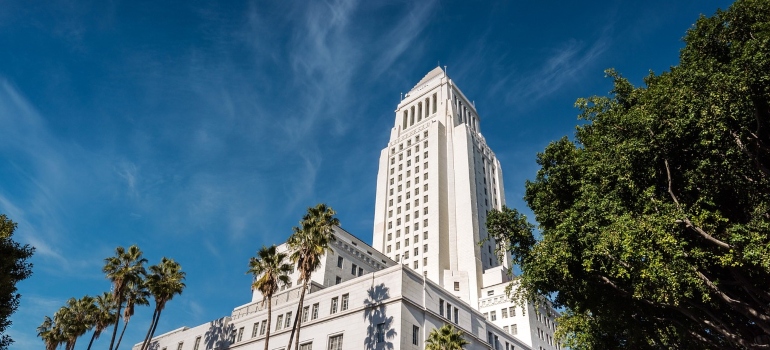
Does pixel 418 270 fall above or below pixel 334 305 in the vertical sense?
above

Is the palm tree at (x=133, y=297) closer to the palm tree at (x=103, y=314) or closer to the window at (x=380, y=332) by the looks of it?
the palm tree at (x=103, y=314)

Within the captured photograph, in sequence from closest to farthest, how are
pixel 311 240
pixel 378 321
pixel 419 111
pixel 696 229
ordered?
1. pixel 696 229
2. pixel 311 240
3. pixel 378 321
4. pixel 419 111

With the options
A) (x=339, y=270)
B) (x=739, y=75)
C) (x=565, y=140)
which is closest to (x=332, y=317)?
(x=339, y=270)

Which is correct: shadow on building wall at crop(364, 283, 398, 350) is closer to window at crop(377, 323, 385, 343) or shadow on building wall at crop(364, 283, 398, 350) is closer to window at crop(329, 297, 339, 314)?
window at crop(377, 323, 385, 343)

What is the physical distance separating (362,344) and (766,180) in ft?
94.9

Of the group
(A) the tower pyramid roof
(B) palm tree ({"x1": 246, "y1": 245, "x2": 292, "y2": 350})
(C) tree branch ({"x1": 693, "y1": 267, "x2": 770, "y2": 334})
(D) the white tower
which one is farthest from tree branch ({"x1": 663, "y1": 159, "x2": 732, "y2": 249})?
(A) the tower pyramid roof

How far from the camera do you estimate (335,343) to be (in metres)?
39.4

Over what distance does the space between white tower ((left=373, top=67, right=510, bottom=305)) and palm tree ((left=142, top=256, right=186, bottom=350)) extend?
35.9m

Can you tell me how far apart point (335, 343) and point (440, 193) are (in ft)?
159

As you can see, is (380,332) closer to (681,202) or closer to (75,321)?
(681,202)

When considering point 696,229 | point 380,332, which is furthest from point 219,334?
point 696,229

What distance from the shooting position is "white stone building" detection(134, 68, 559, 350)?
1549 inches

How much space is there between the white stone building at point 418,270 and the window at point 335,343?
0.31ft

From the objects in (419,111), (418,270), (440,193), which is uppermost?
(419,111)
